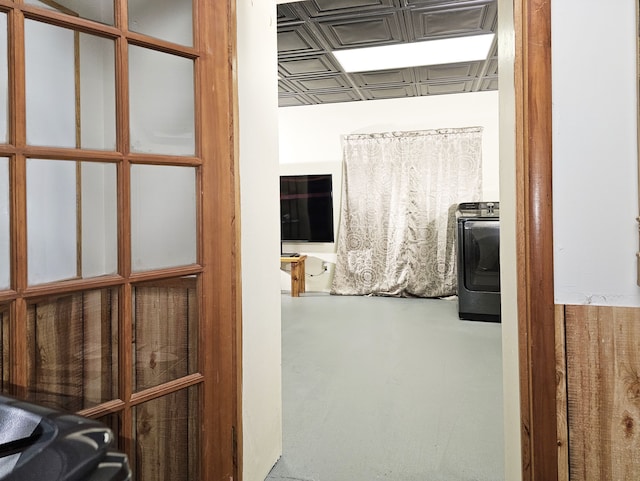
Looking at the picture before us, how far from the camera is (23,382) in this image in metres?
1.04

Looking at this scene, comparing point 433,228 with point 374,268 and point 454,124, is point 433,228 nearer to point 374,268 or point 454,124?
point 374,268

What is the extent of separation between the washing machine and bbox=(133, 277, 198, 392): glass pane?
3571 millimetres

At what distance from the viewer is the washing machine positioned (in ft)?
14.3

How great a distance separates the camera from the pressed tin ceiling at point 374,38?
120 inches

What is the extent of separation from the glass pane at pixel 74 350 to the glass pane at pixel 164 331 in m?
0.07

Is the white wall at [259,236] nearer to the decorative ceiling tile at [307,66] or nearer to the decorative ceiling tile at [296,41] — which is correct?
the decorative ceiling tile at [296,41]

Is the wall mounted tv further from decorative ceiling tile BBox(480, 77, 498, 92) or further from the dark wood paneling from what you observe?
the dark wood paneling

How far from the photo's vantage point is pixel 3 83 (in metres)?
1.00

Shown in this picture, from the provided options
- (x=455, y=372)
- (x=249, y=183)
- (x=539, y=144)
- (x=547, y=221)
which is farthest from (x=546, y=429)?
(x=455, y=372)

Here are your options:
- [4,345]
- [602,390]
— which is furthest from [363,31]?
[4,345]

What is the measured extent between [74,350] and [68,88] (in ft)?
2.21

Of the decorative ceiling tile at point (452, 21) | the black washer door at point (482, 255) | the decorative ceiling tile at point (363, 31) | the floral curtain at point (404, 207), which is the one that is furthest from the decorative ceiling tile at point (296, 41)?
the black washer door at point (482, 255)

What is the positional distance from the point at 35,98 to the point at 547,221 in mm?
1296

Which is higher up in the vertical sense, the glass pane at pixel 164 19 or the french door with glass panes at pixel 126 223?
the glass pane at pixel 164 19
